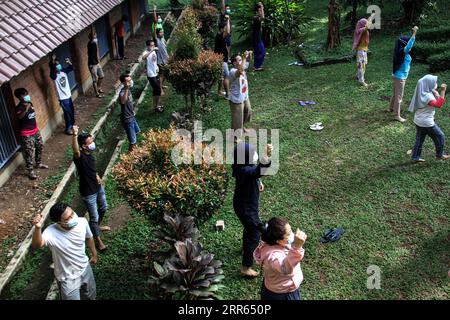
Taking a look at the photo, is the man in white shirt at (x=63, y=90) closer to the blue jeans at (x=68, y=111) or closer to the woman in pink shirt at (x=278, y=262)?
the blue jeans at (x=68, y=111)

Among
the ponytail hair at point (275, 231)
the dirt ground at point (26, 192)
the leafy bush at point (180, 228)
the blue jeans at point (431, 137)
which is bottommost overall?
the dirt ground at point (26, 192)

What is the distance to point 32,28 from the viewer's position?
8.39 m

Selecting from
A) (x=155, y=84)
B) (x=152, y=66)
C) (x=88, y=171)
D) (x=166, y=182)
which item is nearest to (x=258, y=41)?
(x=152, y=66)

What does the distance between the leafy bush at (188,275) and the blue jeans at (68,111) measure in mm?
6151

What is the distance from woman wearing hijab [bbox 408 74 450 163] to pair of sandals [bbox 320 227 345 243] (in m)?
2.34

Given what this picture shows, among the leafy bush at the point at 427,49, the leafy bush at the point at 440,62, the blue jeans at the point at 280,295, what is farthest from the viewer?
the leafy bush at the point at 427,49

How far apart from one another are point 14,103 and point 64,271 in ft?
16.1

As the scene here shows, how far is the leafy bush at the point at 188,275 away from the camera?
4648 millimetres

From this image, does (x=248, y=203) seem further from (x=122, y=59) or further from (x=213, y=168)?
(x=122, y=59)

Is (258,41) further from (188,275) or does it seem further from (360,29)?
(188,275)

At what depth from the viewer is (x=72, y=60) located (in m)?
12.1

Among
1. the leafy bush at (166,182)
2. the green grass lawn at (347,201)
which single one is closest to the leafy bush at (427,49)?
the green grass lawn at (347,201)

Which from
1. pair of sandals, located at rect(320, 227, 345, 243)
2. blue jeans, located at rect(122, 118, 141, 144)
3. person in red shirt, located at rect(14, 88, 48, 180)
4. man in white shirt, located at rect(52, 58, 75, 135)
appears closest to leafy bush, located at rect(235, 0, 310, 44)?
man in white shirt, located at rect(52, 58, 75, 135)

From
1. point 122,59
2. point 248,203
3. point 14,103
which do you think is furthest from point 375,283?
point 122,59
